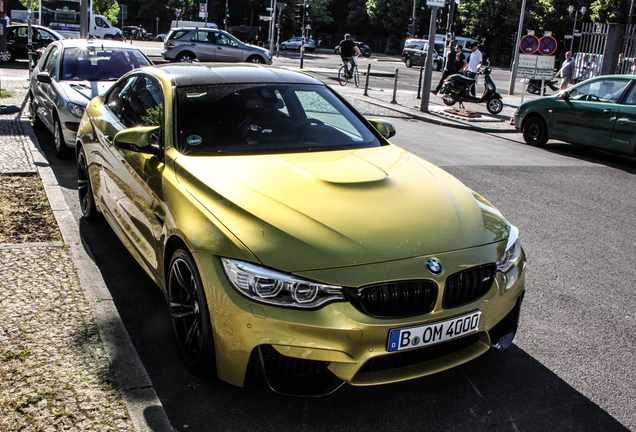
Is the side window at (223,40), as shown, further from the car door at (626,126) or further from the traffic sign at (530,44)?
the car door at (626,126)

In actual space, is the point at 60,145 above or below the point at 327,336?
below

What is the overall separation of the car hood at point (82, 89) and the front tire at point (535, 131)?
8.57 meters

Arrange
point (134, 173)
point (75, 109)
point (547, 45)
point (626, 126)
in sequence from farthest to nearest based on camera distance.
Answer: point (547, 45) → point (626, 126) → point (75, 109) → point (134, 173)

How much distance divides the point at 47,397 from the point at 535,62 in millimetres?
16813

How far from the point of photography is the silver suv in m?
26.4

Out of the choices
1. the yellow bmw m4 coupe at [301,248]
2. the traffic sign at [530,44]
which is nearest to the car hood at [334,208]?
the yellow bmw m4 coupe at [301,248]

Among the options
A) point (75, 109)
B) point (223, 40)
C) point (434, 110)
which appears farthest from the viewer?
point (223, 40)

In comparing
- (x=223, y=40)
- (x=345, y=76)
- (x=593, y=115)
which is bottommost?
(x=593, y=115)

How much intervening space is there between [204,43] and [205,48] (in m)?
0.23

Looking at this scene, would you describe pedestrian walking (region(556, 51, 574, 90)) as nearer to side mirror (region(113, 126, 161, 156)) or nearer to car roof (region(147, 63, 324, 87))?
car roof (region(147, 63, 324, 87))

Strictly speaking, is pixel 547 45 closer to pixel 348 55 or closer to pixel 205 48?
pixel 348 55

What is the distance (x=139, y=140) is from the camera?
3.71m

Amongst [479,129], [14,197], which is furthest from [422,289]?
[479,129]

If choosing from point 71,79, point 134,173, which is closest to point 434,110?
point 71,79
